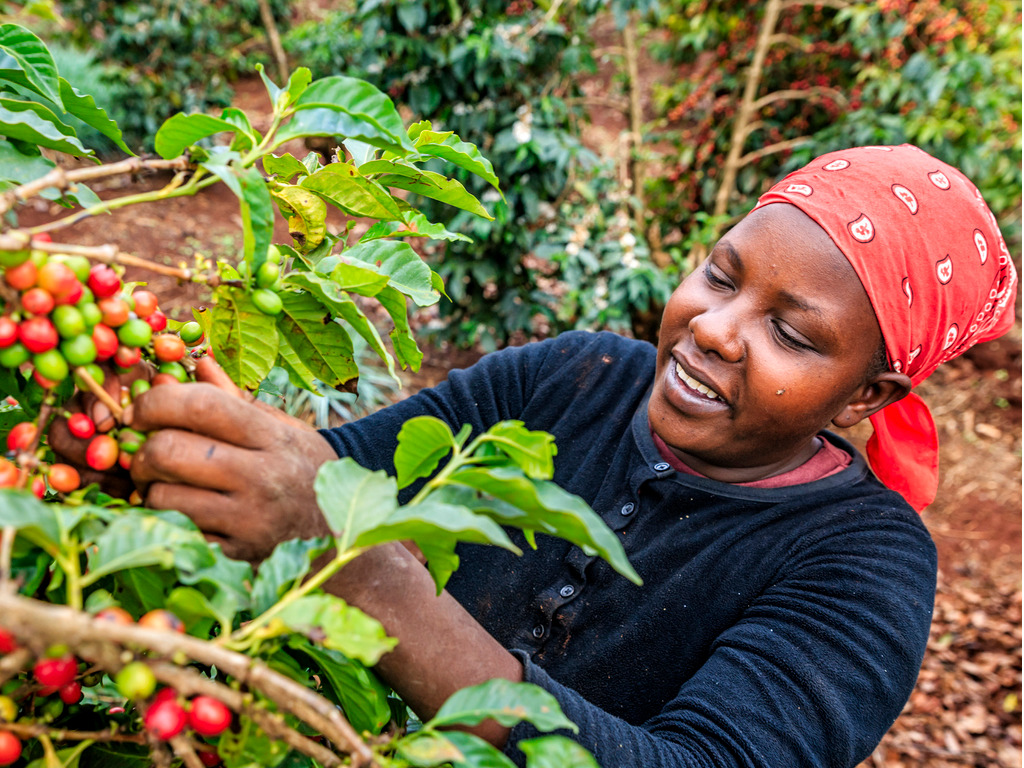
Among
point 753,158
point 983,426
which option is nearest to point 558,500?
point 753,158

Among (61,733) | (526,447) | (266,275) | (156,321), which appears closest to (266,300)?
(266,275)

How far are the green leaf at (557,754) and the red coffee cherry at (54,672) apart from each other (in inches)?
16.1

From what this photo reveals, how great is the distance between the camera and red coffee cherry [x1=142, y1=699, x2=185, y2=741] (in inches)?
21.5

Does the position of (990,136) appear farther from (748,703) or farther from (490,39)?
(748,703)

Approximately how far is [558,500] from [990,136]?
17.3 ft

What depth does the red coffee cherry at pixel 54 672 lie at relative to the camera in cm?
61

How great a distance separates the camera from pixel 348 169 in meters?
0.91

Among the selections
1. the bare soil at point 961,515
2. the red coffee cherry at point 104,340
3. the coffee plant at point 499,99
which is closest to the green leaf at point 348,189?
the red coffee cherry at point 104,340

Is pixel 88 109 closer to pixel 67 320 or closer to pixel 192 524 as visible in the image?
pixel 67 320

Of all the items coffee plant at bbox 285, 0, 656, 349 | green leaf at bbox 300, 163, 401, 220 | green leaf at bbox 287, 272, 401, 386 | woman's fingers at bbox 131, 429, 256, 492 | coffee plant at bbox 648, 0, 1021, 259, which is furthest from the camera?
coffee plant at bbox 648, 0, 1021, 259

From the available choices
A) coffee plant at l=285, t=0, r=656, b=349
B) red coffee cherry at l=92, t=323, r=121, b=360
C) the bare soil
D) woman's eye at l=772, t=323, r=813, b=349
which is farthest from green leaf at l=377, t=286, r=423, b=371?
coffee plant at l=285, t=0, r=656, b=349

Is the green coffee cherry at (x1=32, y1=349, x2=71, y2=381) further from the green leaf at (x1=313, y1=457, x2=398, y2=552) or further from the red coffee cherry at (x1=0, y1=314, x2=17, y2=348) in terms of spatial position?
the green leaf at (x1=313, y1=457, x2=398, y2=552)

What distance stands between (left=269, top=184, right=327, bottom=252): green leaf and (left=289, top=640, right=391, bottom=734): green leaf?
53cm

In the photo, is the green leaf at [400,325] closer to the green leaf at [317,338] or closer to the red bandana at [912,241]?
the green leaf at [317,338]
